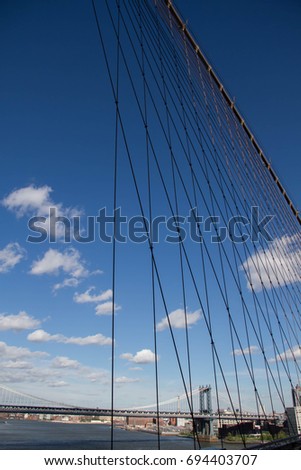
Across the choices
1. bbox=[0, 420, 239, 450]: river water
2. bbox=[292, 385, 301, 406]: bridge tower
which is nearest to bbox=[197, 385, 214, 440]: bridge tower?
bbox=[0, 420, 239, 450]: river water

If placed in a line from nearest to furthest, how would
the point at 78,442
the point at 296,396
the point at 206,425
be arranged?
1. the point at 296,396
2. the point at 78,442
3. the point at 206,425

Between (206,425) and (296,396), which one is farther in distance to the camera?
(206,425)

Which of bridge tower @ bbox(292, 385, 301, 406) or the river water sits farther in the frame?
the river water

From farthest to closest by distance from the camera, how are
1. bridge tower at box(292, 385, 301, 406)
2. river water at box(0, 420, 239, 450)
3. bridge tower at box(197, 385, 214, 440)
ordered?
bridge tower at box(197, 385, 214, 440), river water at box(0, 420, 239, 450), bridge tower at box(292, 385, 301, 406)

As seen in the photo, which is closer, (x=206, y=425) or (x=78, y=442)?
(x=78, y=442)

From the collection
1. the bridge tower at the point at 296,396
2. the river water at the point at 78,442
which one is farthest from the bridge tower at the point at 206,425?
the bridge tower at the point at 296,396

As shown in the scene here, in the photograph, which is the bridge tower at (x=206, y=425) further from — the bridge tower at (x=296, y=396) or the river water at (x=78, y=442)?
the bridge tower at (x=296, y=396)

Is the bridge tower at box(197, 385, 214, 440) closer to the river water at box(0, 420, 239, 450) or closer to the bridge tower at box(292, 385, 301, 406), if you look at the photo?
the river water at box(0, 420, 239, 450)

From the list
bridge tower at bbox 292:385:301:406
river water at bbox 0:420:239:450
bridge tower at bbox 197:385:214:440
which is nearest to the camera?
bridge tower at bbox 292:385:301:406

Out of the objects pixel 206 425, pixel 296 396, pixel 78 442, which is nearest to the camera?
pixel 296 396
